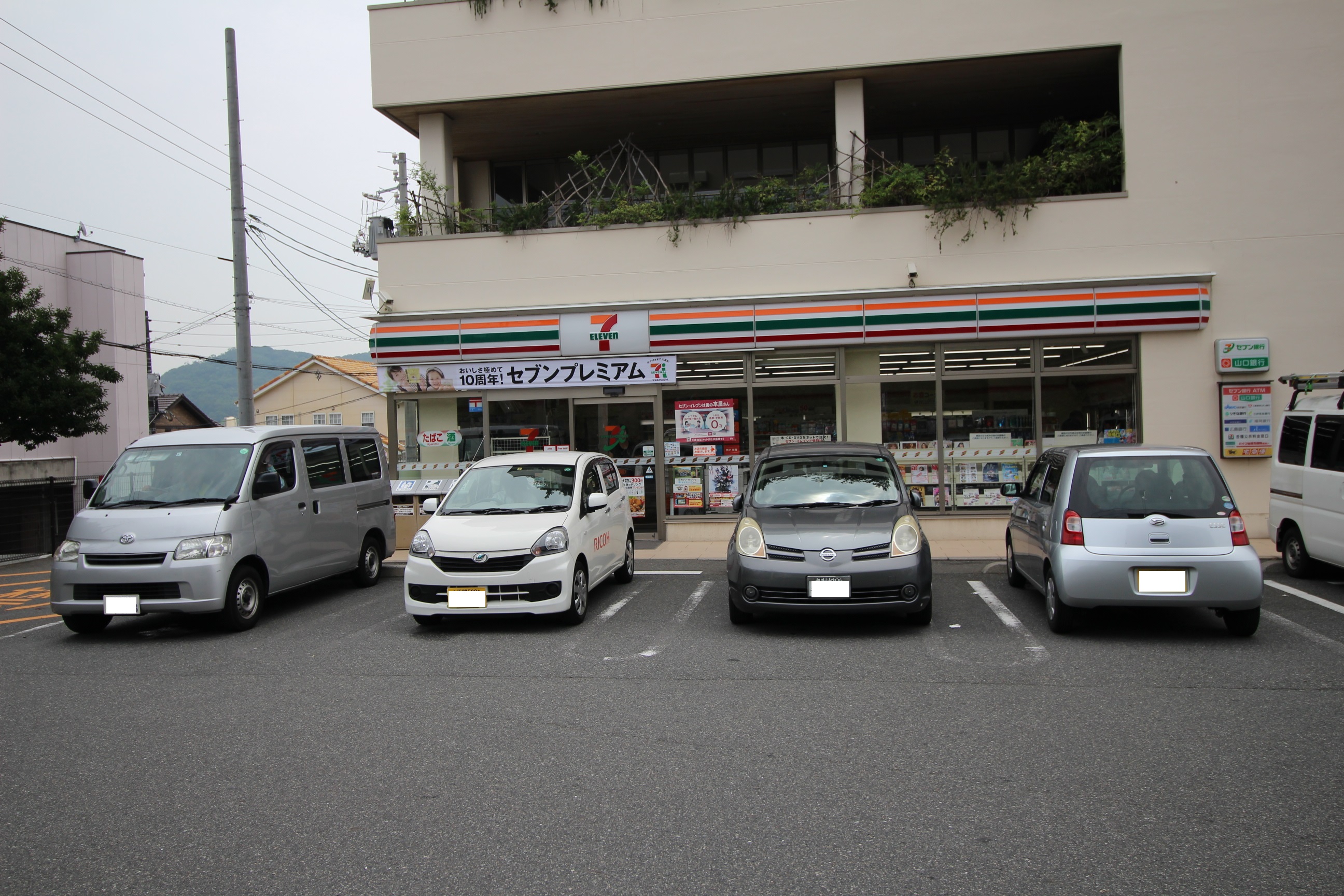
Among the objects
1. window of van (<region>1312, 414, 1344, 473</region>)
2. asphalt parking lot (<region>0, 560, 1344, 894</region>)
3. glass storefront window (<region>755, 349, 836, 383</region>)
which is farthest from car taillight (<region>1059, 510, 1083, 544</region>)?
glass storefront window (<region>755, 349, 836, 383</region>)

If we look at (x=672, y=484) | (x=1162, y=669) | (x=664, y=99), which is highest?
(x=664, y=99)

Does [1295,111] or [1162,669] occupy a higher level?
[1295,111]

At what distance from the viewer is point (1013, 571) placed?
32.4 ft

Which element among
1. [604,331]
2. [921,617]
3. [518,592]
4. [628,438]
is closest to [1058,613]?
[921,617]

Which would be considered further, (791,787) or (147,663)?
(147,663)

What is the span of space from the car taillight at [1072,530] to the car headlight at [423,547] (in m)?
5.50

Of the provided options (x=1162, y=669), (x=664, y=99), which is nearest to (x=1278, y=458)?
(x=1162, y=669)

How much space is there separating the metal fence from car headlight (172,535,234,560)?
10.6 metres

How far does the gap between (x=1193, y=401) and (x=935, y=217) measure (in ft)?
15.1

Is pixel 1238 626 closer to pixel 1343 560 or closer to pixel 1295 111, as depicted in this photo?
pixel 1343 560

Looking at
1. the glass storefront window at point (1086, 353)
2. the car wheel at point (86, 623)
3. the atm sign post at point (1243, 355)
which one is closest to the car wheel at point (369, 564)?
the car wheel at point (86, 623)

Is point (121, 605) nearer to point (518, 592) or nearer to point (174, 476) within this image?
point (174, 476)

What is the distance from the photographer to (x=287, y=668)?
707 cm

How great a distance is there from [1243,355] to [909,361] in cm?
465
